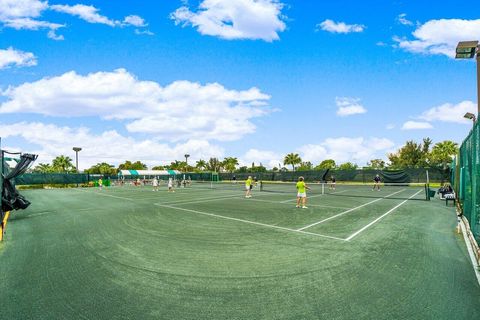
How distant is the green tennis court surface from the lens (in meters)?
4.27

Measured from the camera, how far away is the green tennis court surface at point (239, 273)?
4.27 m

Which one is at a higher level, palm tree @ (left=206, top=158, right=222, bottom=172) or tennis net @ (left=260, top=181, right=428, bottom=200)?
palm tree @ (left=206, top=158, right=222, bottom=172)

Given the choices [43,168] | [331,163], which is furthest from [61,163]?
[331,163]

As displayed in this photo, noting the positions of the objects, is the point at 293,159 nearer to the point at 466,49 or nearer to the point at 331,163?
the point at 331,163

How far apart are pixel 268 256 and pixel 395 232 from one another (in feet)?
16.6

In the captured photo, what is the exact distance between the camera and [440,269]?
593 centimetres

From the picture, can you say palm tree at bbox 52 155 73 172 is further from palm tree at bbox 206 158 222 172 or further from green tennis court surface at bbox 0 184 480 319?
green tennis court surface at bbox 0 184 480 319

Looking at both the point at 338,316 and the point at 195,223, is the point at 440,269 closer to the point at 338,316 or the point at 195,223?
the point at 338,316

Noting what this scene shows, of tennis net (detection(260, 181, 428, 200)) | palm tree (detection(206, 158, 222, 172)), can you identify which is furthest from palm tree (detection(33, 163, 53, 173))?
tennis net (detection(260, 181, 428, 200))

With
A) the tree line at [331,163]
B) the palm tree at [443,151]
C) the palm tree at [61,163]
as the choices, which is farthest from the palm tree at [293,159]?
the palm tree at [61,163]

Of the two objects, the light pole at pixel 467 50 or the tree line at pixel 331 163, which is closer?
the light pole at pixel 467 50

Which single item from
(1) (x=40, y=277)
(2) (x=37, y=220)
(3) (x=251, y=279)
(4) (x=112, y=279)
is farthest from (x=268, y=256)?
(2) (x=37, y=220)

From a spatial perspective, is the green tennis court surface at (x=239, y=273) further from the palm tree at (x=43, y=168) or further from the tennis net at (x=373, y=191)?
the palm tree at (x=43, y=168)

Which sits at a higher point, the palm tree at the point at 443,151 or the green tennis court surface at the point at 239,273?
the palm tree at the point at 443,151
